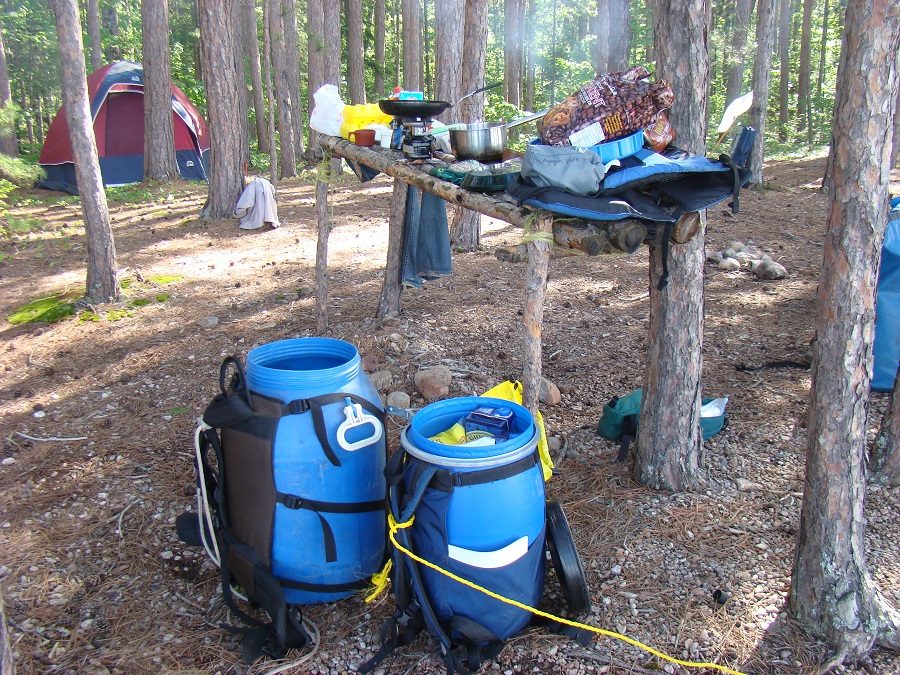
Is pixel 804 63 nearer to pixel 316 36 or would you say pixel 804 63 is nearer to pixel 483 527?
pixel 316 36

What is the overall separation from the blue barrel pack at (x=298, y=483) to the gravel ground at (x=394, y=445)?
0.21 m

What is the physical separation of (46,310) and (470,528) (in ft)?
A: 17.4

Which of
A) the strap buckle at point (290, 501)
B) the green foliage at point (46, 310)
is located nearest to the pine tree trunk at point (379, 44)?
the green foliage at point (46, 310)

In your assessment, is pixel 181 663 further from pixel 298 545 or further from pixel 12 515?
pixel 12 515

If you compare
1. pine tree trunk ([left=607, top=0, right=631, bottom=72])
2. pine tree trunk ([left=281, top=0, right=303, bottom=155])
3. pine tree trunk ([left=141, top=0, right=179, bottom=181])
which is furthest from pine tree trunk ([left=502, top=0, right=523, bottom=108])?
pine tree trunk ([left=141, top=0, right=179, bottom=181])

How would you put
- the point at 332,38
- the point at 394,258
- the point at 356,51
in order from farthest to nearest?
the point at 356,51 < the point at 332,38 < the point at 394,258

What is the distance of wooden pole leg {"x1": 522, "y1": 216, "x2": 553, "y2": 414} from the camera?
274 centimetres

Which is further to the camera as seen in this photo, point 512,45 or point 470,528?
point 512,45

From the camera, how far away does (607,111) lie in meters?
2.87

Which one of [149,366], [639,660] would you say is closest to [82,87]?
[149,366]

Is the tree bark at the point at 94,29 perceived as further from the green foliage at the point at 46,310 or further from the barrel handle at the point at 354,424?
the barrel handle at the point at 354,424

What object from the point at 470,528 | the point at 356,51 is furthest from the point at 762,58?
the point at 470,528

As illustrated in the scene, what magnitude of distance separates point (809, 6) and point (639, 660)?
2090 centimetres

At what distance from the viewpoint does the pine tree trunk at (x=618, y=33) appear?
30.2ft
